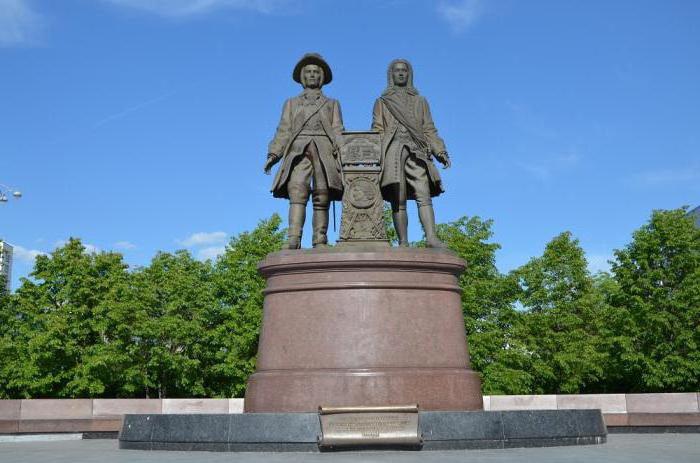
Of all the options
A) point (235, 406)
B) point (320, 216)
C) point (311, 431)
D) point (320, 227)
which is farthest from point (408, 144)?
point (235, 406)

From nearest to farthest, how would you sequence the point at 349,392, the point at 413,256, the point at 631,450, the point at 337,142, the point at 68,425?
1. the point at 631,450
2. the point at 349,392
3. the point at 413,256
4. the point at 337,142
5. the point at 68,425

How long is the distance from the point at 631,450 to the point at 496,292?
3264 cm

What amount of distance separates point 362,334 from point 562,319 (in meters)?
34.8

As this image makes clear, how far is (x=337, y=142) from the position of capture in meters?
14.1

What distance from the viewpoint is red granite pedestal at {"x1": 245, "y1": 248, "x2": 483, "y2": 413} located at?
11789mm

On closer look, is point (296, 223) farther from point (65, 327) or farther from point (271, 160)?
point (65, 327)

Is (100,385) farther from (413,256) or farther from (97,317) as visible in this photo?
(413,256)

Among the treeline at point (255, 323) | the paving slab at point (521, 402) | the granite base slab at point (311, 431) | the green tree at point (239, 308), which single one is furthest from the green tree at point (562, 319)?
the granite base slab at point (311, 431)

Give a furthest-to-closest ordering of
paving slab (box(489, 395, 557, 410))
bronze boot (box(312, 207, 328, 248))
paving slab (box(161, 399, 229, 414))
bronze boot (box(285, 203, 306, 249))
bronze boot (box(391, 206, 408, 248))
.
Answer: paving slab (box(489, 395, 557, 410)) → paving slab (box(161, 399, 229, 414)) → bronze boot (box(312, 207, 328, 248)) → bronze boot (box(391, 206, 408, 248)) → bronze boot (box(285, 203, 306, 249))

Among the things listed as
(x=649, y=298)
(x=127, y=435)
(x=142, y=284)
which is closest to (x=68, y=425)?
(x=127, y=435)

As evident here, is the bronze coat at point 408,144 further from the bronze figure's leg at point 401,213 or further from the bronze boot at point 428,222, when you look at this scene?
the bronze boot at point 428,222

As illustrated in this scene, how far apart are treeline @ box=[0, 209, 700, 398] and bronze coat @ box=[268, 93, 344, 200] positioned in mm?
26926

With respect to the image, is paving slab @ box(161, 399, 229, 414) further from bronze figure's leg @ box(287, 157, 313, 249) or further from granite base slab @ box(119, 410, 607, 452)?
granite base slab @ box(119, 410, 607, 452)

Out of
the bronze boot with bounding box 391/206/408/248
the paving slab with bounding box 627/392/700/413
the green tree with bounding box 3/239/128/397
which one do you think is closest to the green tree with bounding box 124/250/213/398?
the green tree with bounding box 3/239/128/397
